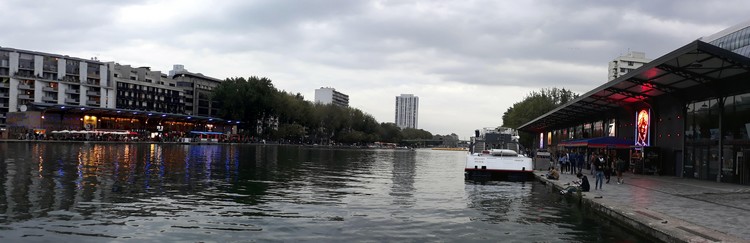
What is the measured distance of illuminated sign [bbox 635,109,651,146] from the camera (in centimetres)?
3938

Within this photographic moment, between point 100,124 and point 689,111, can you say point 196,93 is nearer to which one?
point 100,124

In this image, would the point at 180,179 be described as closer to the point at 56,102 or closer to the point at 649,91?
the point at 649,91

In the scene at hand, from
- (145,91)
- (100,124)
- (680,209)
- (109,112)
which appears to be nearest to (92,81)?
(100,124)

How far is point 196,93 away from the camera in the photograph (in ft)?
611

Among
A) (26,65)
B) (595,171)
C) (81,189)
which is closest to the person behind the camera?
(81,189)

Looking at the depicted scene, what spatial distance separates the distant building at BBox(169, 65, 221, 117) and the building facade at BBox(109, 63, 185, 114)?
2643 millimetres

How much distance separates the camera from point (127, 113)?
13912 centimetres

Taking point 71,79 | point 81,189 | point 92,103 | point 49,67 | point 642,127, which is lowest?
point 81,189

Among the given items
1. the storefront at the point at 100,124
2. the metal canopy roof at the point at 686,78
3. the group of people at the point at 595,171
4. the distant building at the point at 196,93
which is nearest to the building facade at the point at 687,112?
the metal canopy roof at the point at 686,78

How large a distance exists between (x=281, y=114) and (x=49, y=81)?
5528 centimetres

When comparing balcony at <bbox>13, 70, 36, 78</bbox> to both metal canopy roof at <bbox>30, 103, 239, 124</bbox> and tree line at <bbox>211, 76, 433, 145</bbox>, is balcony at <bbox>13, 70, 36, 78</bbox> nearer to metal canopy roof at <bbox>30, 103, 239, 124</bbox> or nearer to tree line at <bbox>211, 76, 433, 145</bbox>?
metal canopy roof at <bbox>30, 103, 239, 124</bbox>

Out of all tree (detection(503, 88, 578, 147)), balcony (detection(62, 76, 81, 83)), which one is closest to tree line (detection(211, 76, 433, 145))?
balcony (detection(62, 76, 81, 83))

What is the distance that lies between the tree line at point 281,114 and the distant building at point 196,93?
21368mm

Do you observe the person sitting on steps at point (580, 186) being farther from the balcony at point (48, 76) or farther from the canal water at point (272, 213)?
the balcony at point (48, 76)
